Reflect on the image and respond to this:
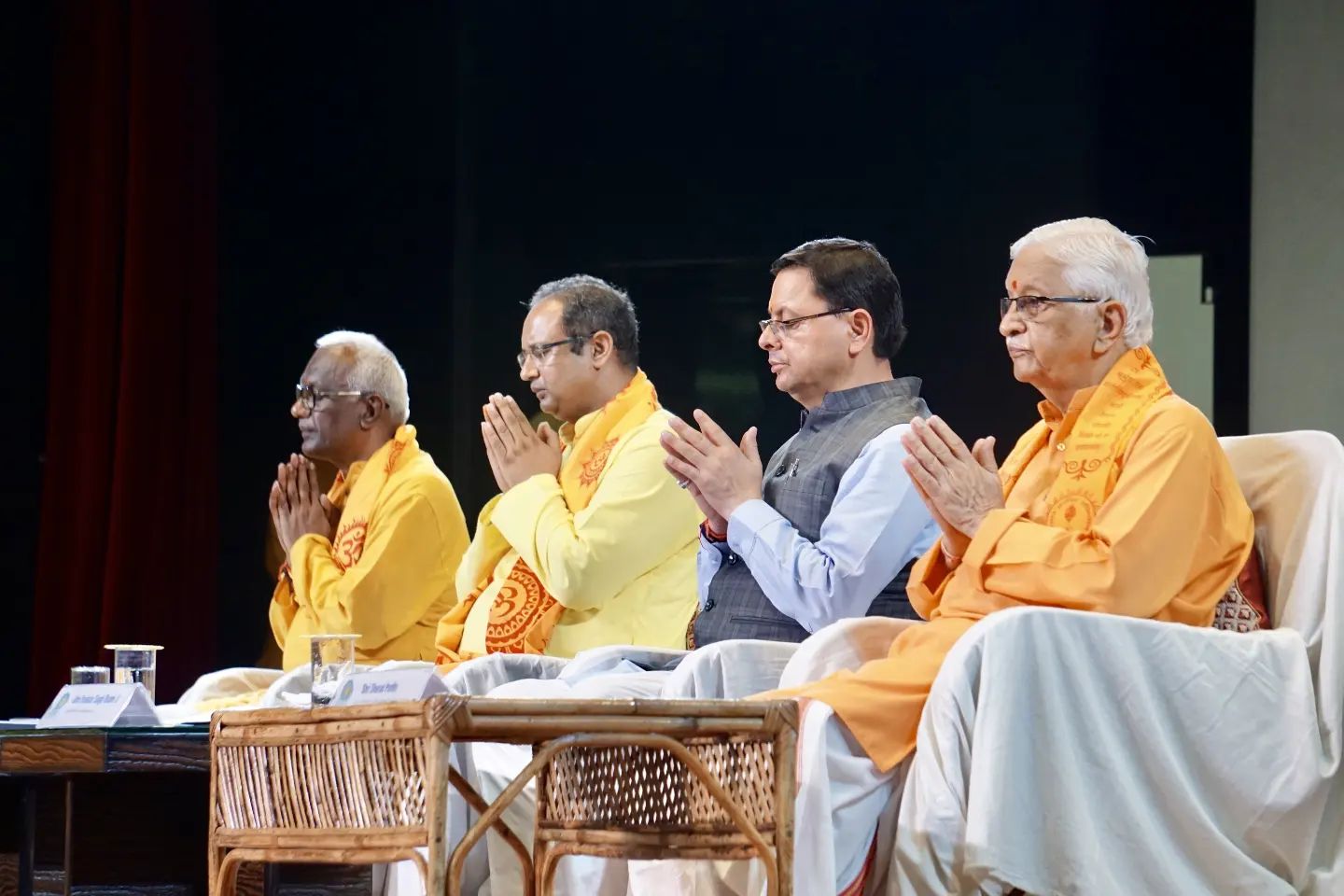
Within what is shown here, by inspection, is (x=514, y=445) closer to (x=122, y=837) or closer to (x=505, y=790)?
(x=122, y=837)

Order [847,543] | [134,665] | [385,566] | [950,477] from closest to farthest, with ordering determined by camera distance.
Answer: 1. [950,477]
2. [134,665]
3. [847,543]
4. [385,566]

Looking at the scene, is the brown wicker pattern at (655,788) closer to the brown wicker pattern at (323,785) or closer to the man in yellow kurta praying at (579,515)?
the brown wicker pattern at (323,785)

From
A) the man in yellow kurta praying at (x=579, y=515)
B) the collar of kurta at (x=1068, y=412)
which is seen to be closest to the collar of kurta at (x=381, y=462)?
the man in yellow kurta praying at (x=579, y=515)

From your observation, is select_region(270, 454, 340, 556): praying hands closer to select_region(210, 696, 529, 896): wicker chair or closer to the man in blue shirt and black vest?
the man in blue shirt and black vest

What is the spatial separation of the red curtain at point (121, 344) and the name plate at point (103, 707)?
2582mm

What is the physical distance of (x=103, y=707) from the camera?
2.52 metres

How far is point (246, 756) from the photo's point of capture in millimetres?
1922

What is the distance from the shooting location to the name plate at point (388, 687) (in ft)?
6.50

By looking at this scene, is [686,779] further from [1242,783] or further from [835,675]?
[1242,783]

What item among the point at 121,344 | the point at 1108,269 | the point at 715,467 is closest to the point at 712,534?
the point at 715,467

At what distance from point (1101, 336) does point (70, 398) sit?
3295mm

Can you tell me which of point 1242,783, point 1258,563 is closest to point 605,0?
point 1258,563

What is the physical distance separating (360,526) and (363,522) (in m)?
0.01

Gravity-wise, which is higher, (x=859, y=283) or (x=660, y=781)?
(x=859, y=283)
